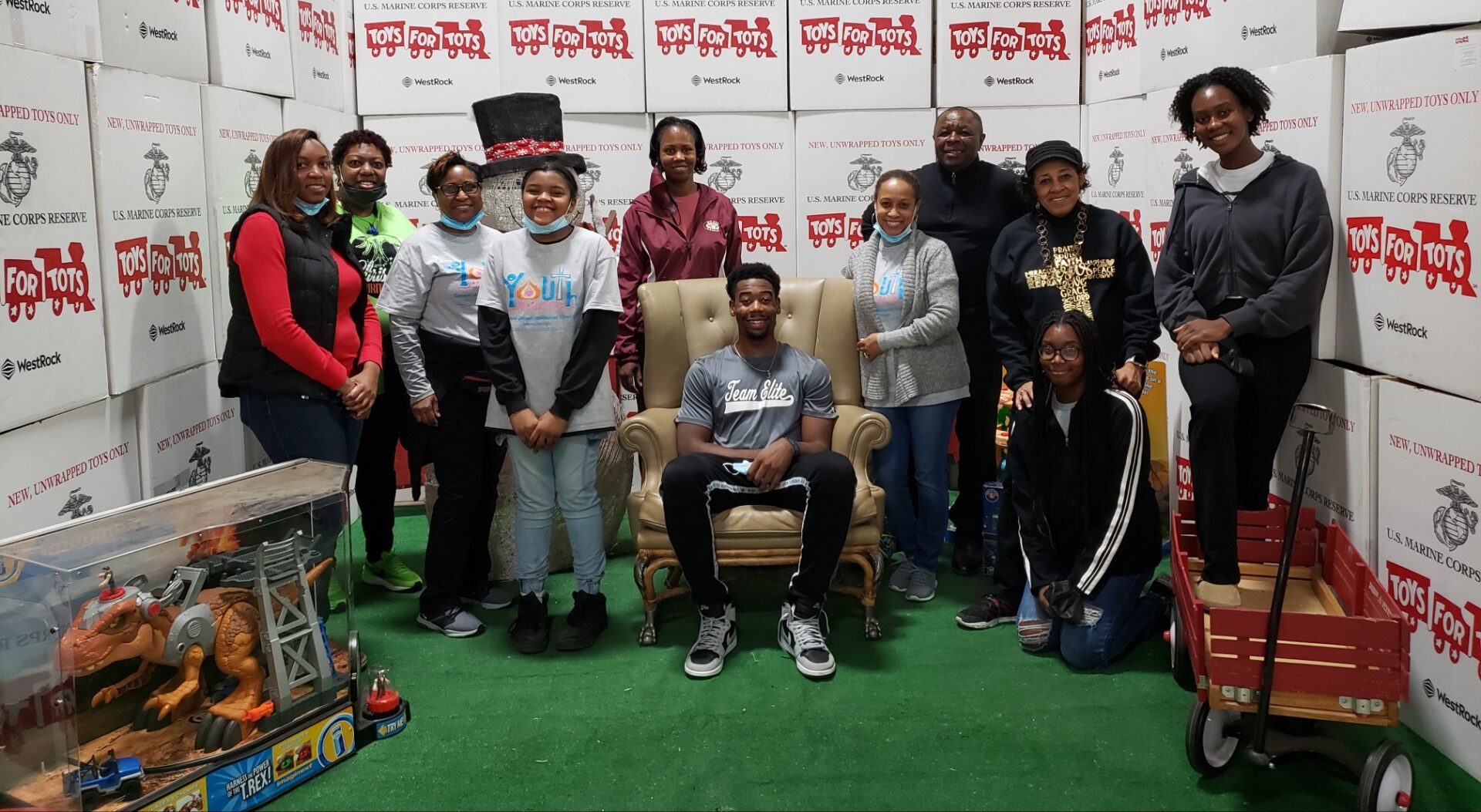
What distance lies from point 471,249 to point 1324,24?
8.25 feet

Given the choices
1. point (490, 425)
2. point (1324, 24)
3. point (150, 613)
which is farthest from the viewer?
point (490, 425)

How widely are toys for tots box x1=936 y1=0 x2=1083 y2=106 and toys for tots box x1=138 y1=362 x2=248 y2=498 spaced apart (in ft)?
10.2

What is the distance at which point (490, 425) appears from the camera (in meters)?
3.37

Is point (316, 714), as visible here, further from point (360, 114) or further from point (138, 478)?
point (360, 114)

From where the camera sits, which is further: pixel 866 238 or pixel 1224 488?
pixel 866 238

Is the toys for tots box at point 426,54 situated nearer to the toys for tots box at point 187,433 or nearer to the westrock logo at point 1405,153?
the toys for tots box at point 187,433

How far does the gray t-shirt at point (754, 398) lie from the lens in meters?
3.41

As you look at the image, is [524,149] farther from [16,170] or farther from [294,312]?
[16,170]

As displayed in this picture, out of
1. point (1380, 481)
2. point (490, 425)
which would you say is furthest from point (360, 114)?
point (1380, 481)

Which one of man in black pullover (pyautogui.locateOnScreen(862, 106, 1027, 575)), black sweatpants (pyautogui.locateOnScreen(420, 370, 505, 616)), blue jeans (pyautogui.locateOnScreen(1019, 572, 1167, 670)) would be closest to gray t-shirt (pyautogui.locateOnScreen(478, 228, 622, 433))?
black sweatpants (pyautogui.locateOnScreen(420, 370, 505, 616))

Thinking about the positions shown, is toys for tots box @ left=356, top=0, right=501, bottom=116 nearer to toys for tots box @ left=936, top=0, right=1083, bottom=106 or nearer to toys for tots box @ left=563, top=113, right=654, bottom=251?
toys for tots box @ left=563, top=113, right=654, bottom=251

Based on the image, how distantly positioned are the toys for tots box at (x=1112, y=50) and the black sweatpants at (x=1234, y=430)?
1617mm

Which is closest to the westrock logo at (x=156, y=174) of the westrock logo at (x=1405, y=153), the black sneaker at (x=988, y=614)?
the black sneaker at (x=988, y=614)

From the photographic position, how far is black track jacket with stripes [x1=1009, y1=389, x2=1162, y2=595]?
3078 millimetres
